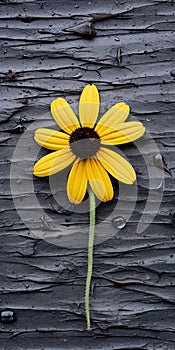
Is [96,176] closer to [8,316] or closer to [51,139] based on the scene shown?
[51,139]

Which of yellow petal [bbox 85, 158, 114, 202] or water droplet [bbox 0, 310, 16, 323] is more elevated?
yellow petal [bbox 85, 158, 114, 202]

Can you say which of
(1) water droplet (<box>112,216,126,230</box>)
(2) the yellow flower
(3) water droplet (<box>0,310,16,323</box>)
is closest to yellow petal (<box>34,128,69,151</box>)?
(2) the yellow flower

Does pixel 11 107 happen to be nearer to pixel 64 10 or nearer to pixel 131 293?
pixel 64 10

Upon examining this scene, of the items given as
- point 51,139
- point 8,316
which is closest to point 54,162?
point 51,139

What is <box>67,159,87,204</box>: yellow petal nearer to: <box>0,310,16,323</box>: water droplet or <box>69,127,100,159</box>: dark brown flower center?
<box>69,127,100,159</box>: dark brown flower center

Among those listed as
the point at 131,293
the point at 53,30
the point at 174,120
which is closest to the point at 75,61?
the point at 53,30

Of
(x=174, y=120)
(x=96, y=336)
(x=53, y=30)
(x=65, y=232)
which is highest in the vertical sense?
(x=53, y=30)

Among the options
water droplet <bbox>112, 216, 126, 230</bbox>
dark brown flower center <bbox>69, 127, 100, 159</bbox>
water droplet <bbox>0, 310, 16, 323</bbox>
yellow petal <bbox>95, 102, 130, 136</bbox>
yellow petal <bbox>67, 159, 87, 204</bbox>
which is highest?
yellow petal <bbox>95, 102, 130, 136</bbox>
